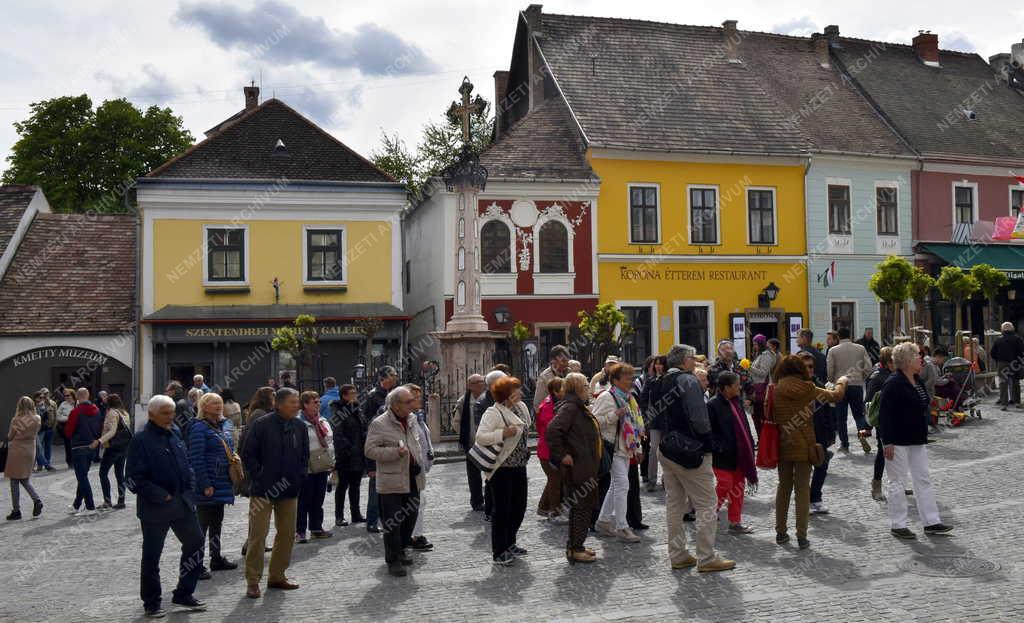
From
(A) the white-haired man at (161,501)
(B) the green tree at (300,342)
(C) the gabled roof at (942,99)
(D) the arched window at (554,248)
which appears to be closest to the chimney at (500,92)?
(D) the arched window at (554,248)

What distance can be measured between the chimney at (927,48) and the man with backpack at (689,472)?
33905mm

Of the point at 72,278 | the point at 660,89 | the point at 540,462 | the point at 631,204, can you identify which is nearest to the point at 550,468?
the point at 540,462

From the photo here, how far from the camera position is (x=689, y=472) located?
8.80 metres

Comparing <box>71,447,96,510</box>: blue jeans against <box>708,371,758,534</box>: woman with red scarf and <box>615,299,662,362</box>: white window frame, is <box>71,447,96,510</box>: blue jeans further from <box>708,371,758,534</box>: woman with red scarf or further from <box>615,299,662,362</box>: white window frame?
<box>615,299,662,362</box>: white window frame

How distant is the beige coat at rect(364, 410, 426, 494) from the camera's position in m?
9.39

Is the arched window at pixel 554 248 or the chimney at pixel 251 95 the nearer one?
the arched window at pixel 554 248

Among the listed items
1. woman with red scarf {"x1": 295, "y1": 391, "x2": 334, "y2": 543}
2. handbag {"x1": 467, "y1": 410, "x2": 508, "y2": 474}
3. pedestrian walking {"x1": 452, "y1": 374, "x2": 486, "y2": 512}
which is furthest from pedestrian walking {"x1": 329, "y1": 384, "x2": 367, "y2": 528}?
handbag {"x1": 467, "y1": 410, "x2": 508, "y2": 474}

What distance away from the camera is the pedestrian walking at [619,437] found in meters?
10.2

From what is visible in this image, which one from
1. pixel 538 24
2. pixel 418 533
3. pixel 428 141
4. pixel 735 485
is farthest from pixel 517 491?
pixel 428 141

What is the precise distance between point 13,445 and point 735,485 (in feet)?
34.3

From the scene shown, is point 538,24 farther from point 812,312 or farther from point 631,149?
point 812,312

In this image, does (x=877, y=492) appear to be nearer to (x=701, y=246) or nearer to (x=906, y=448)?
(x=906, y=448)

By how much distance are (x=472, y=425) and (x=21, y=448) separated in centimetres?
653

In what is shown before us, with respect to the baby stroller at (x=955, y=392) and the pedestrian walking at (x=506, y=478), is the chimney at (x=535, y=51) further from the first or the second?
the pedestrian walking at (x=506, y=478)
